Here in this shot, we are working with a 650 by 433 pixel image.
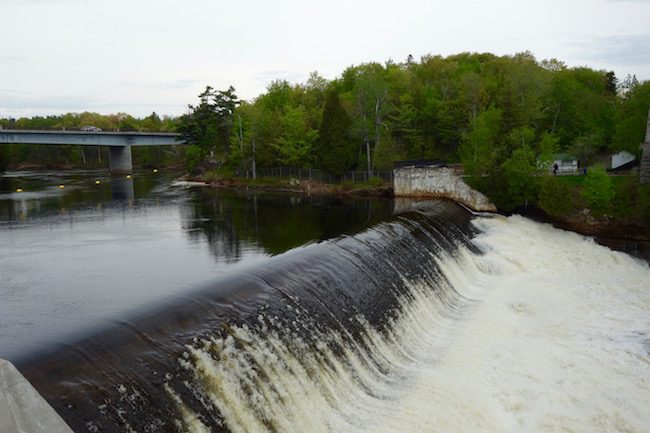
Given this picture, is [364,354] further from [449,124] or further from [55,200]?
[449,124]

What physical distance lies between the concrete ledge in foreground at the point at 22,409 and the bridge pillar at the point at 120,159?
80228 mm

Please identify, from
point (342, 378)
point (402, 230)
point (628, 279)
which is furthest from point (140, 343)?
point (628, 279)

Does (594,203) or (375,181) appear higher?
(375,181)

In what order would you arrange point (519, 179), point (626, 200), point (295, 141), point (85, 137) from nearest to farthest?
point (626, 200) < point (519, 179) < point (295, 141) < point (85, 137)

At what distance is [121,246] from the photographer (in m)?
21.3

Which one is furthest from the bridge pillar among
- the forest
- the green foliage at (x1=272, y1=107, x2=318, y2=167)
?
the green foliage at (x1=272, y1=107, x2=318, y2=167)

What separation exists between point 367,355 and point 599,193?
23.7 meters

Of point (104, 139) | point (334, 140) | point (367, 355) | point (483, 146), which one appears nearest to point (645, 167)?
point (483, 146)

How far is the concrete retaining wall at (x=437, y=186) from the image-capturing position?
35.2 meters

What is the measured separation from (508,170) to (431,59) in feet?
154

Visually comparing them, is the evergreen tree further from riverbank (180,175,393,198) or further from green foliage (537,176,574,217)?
green foliage (537,176,574,217)

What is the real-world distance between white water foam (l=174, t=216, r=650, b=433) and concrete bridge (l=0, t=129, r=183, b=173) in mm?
60142

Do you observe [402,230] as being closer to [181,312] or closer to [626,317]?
[626,317]

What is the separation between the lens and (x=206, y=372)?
9383 millimetres
